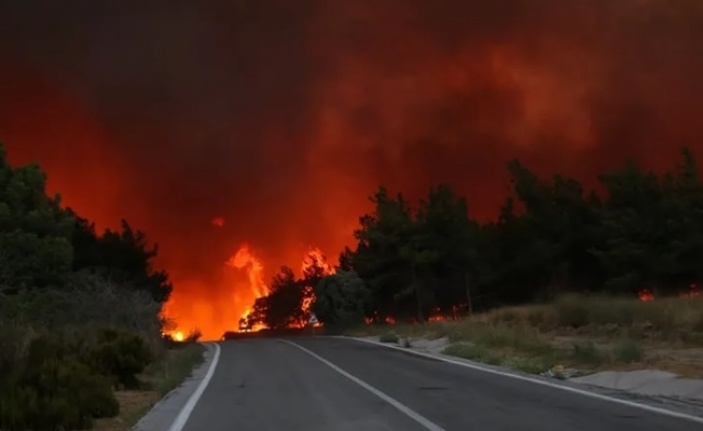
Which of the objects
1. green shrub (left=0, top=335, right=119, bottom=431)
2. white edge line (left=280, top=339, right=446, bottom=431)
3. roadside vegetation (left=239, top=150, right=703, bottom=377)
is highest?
roadside vegetation (left=239, top=150, right=703, bottom=377)

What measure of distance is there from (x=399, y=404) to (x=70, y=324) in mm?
17346

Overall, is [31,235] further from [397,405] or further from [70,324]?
[397,405]

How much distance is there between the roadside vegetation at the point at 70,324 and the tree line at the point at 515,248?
16.6 metres

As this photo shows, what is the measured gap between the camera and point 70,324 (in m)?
28.3

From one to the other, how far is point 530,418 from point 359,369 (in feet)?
37.8

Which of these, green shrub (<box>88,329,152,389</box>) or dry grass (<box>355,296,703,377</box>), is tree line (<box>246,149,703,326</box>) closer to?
dry grass (<box>355,296,703,377</box>)

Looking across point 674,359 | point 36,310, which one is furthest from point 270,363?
point 674,359

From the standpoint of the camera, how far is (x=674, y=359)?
19.2 m

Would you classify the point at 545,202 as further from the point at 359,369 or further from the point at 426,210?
the point at 359,369

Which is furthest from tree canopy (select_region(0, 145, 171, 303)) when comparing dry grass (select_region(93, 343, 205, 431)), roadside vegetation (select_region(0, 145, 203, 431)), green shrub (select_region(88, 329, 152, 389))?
green shrub (select_region(88, 329, 152, 389))

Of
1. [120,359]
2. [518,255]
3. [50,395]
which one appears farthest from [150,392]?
[518,255]

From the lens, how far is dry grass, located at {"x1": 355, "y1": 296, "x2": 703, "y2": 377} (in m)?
19.8

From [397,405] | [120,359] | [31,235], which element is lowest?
[397,405]

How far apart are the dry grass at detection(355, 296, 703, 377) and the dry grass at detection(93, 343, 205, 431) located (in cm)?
870
